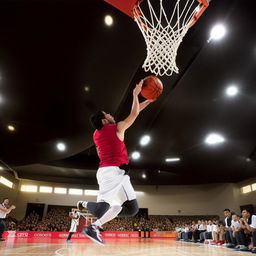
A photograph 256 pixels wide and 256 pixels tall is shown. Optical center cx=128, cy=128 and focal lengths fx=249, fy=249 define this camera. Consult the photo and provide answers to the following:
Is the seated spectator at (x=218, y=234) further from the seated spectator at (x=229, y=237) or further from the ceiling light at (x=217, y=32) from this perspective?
the ceiling light at (x=217, y=32)

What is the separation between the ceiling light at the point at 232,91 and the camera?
28.6 feet

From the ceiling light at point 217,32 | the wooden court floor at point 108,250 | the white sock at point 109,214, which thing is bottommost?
the wooden court floor at point 108,250

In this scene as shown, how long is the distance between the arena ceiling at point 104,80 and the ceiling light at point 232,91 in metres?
0.19

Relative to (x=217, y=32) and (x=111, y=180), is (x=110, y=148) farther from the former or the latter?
(x=217, y=32)

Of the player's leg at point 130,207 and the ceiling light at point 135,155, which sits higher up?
the ceiling light at point 135,155

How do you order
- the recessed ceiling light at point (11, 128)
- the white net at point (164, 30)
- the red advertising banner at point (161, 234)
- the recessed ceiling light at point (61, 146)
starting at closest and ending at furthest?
the white net at point (164, 30) < the recessed ceiling light at point (11, 128) < the recessed ceiling light at point (61, 146) < the red advertising banner at point (161, 234)

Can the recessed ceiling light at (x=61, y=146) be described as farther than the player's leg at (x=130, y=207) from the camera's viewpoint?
Yes

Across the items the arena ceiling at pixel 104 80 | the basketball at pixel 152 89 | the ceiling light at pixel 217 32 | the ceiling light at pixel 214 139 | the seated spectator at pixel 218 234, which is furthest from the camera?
the ceiling light at pixel 214 139

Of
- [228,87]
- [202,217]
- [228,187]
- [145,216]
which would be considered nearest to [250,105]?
[228,87]

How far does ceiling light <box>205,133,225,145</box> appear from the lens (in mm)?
12528

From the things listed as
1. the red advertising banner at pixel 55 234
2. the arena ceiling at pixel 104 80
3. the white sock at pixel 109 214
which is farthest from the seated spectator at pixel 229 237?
the red advertising banner at pixel 55 234

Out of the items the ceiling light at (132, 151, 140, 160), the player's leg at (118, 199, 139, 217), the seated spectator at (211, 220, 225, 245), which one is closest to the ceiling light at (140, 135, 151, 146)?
the ceiling light at (132, 151, 140, 160)

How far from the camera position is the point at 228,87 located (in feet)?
28.6

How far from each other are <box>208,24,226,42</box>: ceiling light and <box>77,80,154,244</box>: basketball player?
431cm
